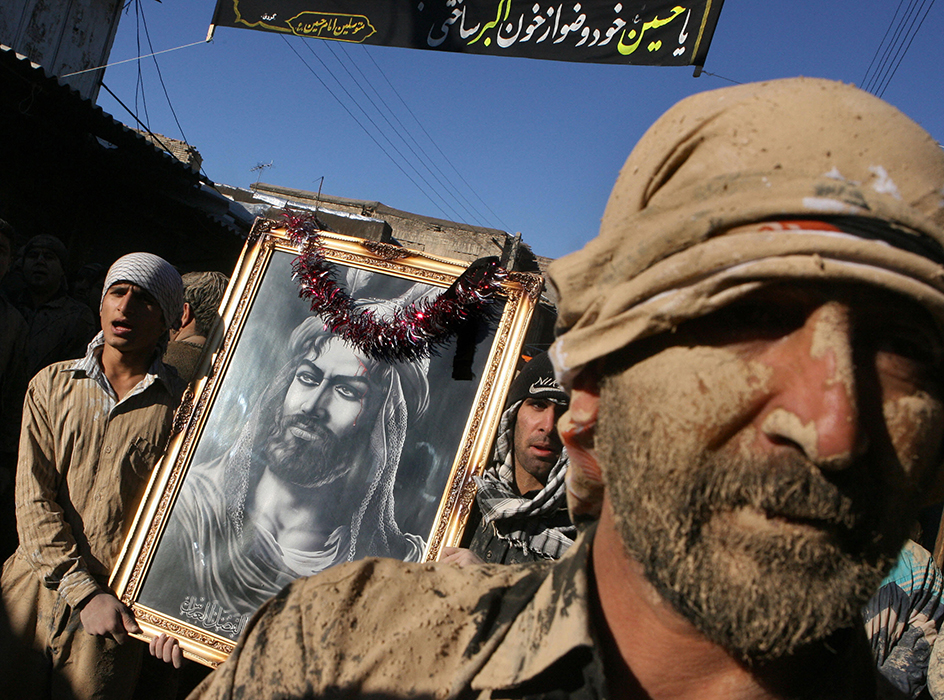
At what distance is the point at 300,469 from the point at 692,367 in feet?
7.02

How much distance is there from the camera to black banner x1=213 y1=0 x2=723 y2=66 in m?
3.58

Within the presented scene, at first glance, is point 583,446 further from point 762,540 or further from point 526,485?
point 526,485

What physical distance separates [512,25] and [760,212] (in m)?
3.73

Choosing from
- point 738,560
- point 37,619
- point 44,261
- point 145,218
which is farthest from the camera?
point 145,218

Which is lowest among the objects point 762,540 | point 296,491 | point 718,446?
point 296,491

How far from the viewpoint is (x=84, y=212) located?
8.24 m

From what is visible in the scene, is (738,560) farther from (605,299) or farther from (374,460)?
(374,460)

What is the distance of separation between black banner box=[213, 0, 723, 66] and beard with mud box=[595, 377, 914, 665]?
3291 millimetres

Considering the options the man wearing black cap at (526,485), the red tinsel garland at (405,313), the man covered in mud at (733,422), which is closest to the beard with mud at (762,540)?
the man covered in mud at (733,422)

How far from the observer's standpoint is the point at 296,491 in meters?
2.69

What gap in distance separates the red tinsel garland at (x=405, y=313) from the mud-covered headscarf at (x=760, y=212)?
1.69m

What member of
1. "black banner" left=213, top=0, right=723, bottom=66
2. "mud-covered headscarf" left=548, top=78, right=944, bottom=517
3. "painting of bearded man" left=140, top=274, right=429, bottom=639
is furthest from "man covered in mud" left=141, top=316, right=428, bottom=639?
"black banner" left=213, top=0, right=723, bottom=66

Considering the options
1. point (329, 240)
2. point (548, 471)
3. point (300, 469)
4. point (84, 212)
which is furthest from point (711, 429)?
point (84, 212)

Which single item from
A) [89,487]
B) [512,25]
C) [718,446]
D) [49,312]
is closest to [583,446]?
[718,446]
